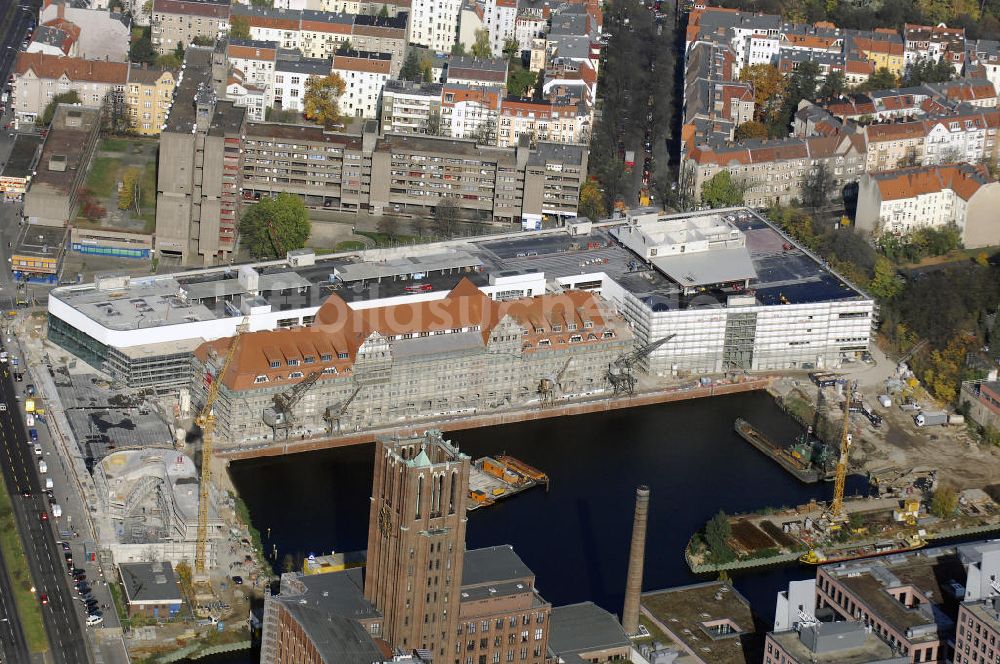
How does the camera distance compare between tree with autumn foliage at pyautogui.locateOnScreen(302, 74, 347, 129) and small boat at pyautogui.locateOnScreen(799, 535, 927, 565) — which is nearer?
small boat at pyautogui.locateOnScreen(799, 535, 927, 565)

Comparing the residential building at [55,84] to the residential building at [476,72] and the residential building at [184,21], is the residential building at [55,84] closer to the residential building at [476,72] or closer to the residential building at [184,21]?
the residential building at [184,21]

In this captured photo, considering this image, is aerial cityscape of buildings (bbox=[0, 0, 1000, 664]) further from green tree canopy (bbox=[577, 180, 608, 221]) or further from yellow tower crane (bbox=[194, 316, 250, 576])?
yellow tower crane (bbox=[194, 316, 250, 576])

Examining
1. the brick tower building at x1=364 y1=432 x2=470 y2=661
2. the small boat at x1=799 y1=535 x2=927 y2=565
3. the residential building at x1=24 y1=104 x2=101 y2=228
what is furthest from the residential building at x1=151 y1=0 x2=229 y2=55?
the brick tower building at x1=364 y1=432 x2=470 y2=661

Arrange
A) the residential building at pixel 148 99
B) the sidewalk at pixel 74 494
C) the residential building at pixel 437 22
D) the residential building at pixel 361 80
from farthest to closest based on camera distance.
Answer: the residential building at pixel 437 22 < the residential building at pixel 361 80 < the residential building at pixel 148 99 < the sidewalk at pixel 74 494

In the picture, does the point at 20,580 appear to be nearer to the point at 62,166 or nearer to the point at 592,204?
the point at 62,166

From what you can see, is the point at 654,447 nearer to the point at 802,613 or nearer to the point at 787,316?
the point at 787,316

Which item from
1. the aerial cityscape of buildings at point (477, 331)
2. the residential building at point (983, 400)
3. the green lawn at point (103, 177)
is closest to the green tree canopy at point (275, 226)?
the aerial cityscape of buildings at point (477, 331)

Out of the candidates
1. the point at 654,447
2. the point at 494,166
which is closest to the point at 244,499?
the point at 654,447
